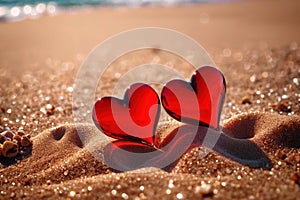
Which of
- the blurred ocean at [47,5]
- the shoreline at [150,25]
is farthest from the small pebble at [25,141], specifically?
the blurred ocean at [47,5]

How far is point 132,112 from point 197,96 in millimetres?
354

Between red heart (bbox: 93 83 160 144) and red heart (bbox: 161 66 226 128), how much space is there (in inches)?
3.4

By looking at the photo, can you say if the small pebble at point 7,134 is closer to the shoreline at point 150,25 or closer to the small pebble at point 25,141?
the small pebble at point 25,141

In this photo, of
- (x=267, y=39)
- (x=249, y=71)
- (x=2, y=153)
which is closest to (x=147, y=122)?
(x=2, y=153)

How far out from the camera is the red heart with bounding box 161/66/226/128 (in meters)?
2.08

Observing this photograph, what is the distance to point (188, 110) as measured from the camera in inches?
83.1

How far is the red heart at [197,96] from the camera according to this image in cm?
208

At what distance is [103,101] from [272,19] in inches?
210

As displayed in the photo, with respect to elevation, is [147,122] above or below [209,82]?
below

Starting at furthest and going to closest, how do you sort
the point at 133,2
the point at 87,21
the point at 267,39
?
the point at 133,2 < the point at 87,21 < the point at 267,39

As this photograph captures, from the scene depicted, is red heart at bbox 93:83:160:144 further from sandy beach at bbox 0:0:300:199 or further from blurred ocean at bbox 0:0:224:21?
blurred ocean at bbox 0:0:224:21

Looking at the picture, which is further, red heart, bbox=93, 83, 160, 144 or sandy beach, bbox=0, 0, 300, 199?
red heart, bbox=93, 83, 160, 144

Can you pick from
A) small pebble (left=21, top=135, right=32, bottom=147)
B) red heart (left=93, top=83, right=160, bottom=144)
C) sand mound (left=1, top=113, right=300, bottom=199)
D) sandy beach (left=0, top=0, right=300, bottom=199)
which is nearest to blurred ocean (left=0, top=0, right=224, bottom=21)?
sandy beach (left=0, top=0, right=300, bottom=199)

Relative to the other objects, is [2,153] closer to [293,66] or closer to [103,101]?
[103,101]
